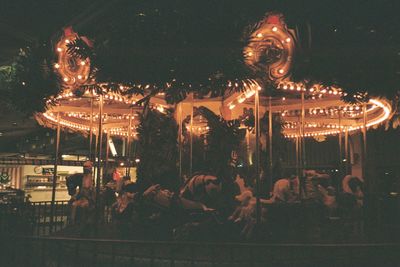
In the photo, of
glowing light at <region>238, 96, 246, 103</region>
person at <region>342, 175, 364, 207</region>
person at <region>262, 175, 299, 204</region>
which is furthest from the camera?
person at <region>342, 175, 364, 207</region>

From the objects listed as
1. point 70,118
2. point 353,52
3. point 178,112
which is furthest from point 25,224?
point 353,52

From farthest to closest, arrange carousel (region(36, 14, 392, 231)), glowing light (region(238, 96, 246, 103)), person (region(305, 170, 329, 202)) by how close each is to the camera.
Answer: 1. glowing light (region(238, 96, 246, 103))
2. person (region(305, 170, 329, 202))
3. carousel (region(36, 14, 392, 231))

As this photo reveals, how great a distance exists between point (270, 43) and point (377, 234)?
489 centimetres

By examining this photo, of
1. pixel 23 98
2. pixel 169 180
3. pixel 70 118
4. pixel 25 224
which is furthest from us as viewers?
pixel 70 118

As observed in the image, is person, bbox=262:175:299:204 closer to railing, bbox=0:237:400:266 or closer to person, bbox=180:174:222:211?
person, bbox=180:174:222:211

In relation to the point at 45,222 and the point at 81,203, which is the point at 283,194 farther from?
the point at 45,222

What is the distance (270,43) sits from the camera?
6.27m

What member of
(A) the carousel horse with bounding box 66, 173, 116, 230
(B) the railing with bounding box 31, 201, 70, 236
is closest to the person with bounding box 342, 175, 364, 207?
(A) the carousel horse with bounding box 66, 173, 116, 230

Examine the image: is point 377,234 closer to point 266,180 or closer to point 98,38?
point 266,180

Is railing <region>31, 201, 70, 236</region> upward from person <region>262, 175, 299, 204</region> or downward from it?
downward

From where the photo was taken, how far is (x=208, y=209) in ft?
24.6

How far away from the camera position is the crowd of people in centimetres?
747

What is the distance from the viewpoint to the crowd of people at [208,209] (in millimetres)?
7469

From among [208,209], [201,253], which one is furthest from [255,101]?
[201,253]
